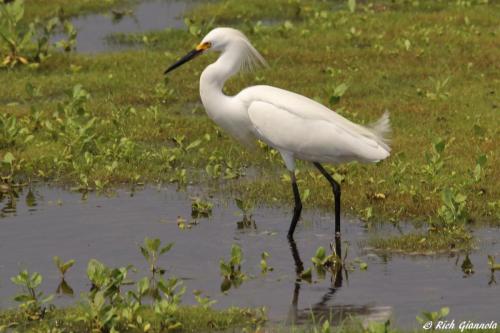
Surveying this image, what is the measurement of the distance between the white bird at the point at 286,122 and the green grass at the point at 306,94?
0.68m

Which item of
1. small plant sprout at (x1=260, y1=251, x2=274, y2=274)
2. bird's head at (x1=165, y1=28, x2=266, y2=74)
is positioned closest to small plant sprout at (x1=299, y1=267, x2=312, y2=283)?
small plant sprout at (x1=260, y1=251, x2=274, y2=274)

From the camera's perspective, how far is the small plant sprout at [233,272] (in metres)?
8.62

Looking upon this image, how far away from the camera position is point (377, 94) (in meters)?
14.5

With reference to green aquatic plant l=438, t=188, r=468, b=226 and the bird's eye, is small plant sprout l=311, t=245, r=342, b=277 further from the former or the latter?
the bird's eye

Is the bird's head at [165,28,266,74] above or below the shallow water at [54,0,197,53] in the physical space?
below

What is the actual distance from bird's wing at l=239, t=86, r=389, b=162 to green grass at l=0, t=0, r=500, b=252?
70 cm

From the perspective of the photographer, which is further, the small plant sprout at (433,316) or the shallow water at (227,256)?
the shallow water at (227,256)

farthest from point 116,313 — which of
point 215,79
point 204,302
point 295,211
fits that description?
point 215,79

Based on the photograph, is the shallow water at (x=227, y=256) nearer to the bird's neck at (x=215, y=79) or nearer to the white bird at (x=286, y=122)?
the white bird at (x=286, y=122)

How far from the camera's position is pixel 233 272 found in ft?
28.6

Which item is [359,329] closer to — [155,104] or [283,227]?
[283,227]

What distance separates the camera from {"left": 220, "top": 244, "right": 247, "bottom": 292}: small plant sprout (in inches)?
339

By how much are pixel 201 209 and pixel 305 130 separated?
1.33 metres

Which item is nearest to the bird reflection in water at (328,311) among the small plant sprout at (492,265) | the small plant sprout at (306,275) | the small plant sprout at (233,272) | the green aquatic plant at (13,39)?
the small plant sprout at (306,275)
